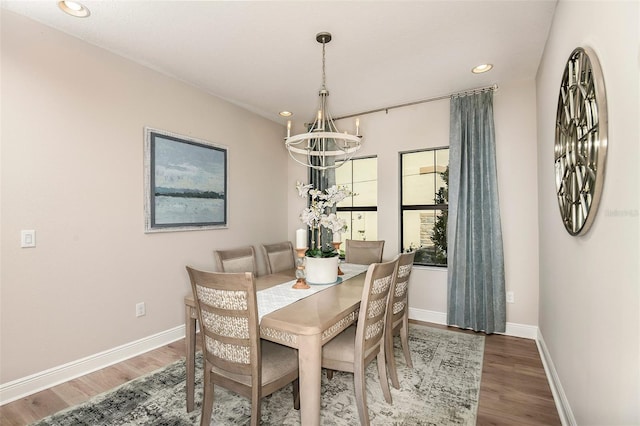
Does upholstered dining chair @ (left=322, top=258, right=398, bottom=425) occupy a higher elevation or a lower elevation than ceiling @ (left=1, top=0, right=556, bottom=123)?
lower

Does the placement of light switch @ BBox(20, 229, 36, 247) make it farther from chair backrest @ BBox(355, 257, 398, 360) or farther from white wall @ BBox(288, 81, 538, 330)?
white wall @ BBox(288, 81, 538, 330)

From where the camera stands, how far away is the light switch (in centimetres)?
217

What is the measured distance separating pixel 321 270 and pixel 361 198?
214 cm

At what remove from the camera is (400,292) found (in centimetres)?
231

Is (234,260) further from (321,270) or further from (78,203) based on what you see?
(78,203)

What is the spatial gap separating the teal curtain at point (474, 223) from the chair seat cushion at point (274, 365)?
7.57ft

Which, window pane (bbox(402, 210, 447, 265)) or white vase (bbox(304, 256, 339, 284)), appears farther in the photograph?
window pane (bbox(402, 210, 447, 265))

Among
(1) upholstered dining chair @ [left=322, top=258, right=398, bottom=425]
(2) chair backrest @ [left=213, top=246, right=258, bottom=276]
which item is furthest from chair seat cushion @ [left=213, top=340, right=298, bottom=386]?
(2) chair backrest @ [left=213, top=246, right=258, bottom=276]

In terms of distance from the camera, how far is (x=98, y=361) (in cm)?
254

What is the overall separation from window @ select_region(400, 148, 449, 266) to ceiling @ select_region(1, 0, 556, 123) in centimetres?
80

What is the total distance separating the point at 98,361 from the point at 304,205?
115 inches

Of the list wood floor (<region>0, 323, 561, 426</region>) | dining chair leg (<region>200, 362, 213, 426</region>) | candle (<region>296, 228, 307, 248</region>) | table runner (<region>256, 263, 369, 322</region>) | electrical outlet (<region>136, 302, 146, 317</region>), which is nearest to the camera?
dining chair leg (<region>200, 362, 213, 426</region>)

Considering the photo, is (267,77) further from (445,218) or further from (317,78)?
(445,218)

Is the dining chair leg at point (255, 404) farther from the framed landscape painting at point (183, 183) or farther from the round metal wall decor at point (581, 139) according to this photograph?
the framed landscape painting at point (183, 183)
